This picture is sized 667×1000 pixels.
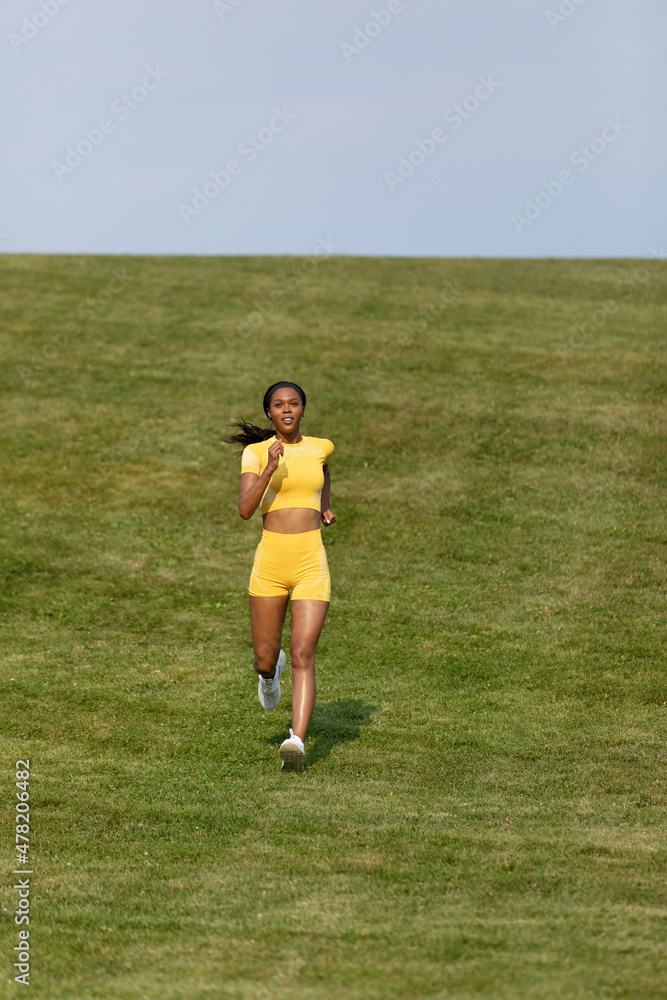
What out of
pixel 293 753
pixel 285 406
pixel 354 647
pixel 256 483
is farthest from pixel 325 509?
pixel 354 647

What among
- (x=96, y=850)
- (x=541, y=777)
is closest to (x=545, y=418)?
(x=541, y=777)

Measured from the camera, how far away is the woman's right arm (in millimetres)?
8195

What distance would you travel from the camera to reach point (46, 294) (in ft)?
90.4

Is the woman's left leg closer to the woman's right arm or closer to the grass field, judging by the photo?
the grass field

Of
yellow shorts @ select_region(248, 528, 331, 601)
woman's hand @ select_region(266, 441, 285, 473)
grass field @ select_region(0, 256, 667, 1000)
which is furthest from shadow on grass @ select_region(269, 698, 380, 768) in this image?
woman's hand @ select_region(266, 441, 285, 473)

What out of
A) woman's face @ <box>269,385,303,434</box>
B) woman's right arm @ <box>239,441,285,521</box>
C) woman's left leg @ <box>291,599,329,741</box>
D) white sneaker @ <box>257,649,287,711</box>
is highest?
woman's face @ <box>269,385,303,434</box>

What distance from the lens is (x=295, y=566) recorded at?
343 inches

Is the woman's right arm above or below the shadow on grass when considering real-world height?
above

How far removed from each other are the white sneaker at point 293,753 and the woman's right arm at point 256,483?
1.91m

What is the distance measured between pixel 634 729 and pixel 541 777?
188 centimetres

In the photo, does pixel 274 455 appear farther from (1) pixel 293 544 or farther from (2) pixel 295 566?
(2) pixel 295 566

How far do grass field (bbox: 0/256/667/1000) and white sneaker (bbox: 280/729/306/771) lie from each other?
0.18m

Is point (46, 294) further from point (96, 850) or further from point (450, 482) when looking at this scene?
point (96, 850)

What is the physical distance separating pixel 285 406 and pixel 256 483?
736 mm
